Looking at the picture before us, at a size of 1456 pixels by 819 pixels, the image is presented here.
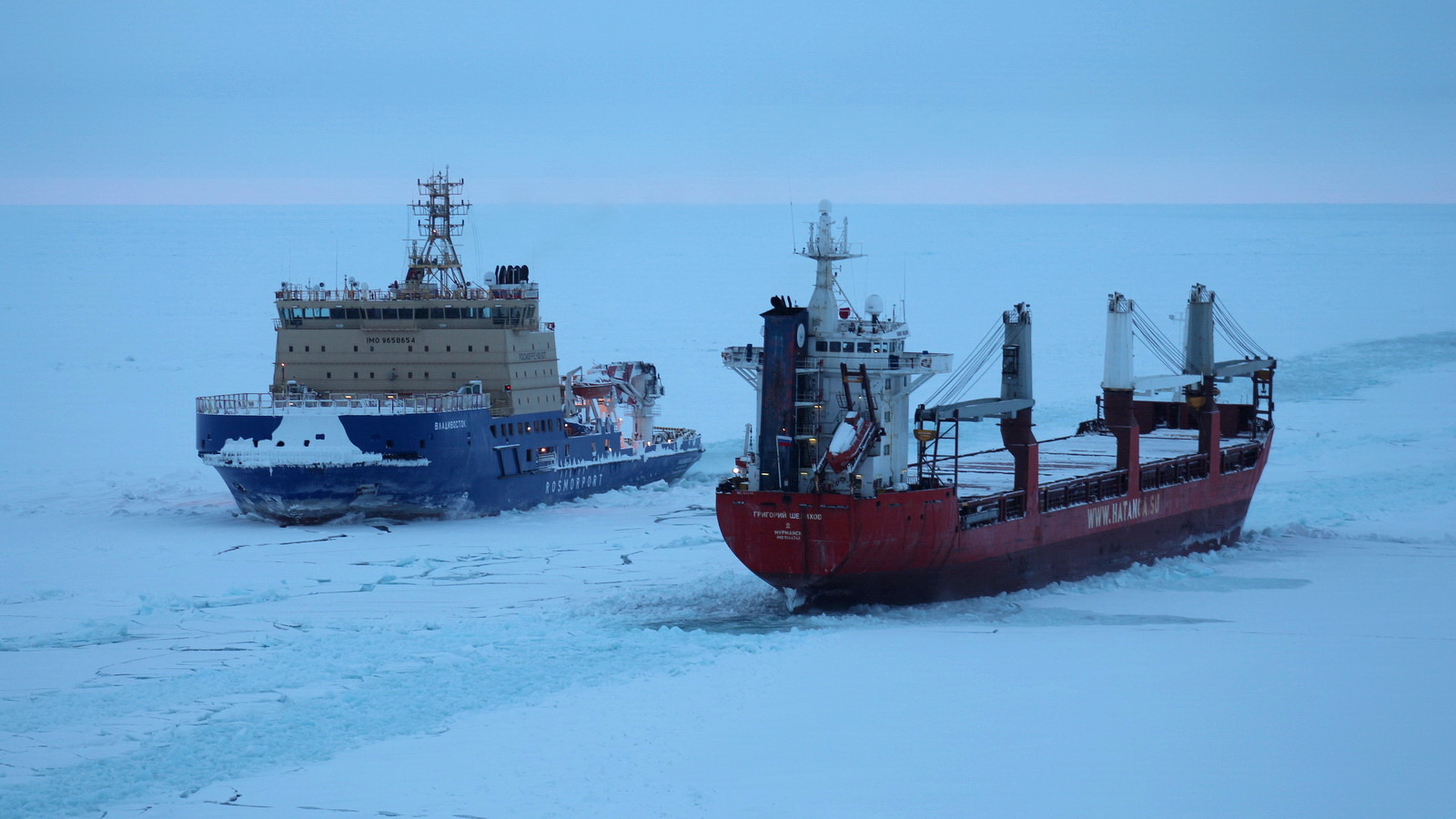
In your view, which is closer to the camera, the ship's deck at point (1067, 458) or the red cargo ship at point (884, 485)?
the red cargo ship at point (884, 485)

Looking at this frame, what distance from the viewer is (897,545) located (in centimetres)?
2202

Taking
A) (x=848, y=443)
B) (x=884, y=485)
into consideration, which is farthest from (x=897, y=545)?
(x=848, y=443)

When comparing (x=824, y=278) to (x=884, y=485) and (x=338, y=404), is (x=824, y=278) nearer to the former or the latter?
(x=884, y=485)

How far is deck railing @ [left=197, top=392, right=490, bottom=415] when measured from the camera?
30.4m

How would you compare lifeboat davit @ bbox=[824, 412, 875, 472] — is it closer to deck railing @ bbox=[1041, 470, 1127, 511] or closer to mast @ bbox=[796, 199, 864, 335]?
mast @ bbox=[796, 199, 864, 335]

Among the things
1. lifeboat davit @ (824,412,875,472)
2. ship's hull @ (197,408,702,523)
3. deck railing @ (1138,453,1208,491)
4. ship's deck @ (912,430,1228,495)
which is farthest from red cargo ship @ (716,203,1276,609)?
ship's hull @ (197,408,702,523)

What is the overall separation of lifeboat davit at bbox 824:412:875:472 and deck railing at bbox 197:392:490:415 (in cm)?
1134

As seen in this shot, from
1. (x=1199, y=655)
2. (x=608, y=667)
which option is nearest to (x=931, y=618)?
(x=1199, y=655)

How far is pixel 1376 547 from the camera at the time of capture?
28328mm

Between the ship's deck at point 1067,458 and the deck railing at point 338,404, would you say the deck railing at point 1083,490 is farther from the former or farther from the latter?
the deck railing at point 338,404

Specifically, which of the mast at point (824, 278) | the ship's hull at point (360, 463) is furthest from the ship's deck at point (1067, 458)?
the ship's hull at point (360, 463)

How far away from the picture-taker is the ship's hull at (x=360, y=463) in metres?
30.0

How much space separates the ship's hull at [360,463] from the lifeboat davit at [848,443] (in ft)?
36.8

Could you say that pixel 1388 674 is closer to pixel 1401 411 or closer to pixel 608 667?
pixel 608 667
